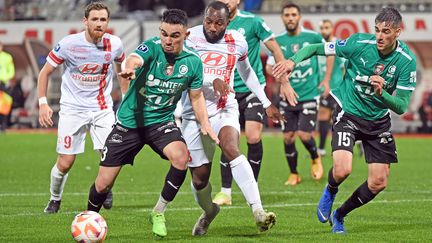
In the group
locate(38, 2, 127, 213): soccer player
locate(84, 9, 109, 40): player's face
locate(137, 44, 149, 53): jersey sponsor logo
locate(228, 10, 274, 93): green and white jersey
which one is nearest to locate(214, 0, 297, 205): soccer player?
locate(228, 10, 274, 93): green and white jersey

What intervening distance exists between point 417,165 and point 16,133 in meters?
15.4

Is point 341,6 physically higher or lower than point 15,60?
higher

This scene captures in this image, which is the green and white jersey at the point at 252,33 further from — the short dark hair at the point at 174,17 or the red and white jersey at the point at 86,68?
the short dark hair at the point at 174,17

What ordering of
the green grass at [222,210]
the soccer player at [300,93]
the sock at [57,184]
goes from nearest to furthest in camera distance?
the green grass at [222,210] < the sock at [57,184] < the soccer player at [300,93]

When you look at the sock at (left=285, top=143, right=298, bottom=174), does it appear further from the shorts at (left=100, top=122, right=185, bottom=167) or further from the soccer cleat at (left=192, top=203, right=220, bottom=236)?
the shorts at (left=100, top=122, right=185, bottom=167)

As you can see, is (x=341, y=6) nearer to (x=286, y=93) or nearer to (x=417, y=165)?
(x=417, y=165)

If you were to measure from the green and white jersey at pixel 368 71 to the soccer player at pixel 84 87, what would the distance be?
117 inches

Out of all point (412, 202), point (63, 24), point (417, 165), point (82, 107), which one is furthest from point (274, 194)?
point (63, 24)

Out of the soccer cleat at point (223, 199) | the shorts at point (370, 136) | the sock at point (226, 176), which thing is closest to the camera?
the shorts at point (370, 136)

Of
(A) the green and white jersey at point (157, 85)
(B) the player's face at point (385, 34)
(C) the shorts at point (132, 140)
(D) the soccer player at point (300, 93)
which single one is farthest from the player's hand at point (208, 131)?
(D) the soccer player at point (300, 93)

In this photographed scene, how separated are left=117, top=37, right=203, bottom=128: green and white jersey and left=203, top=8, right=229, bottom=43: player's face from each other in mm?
649

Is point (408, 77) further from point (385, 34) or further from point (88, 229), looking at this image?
point (88, 229)

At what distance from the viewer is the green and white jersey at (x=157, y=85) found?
9586mm

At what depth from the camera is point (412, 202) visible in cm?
1327
